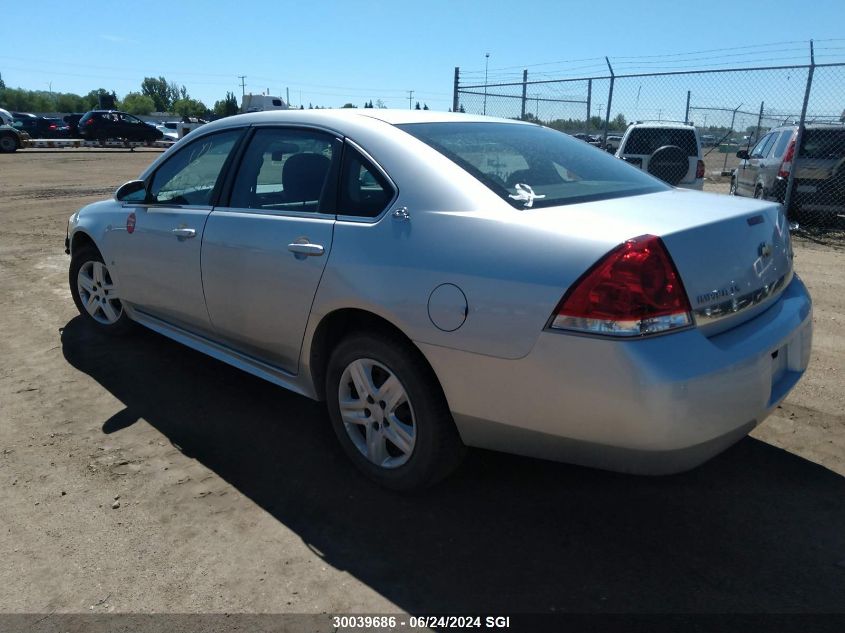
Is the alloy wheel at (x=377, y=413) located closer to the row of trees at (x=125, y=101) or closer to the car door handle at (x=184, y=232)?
the car door handle at (x=184, y=232)

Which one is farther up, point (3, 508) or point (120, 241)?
point (120, 241)

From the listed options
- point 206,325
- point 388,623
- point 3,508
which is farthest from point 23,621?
point 206,325

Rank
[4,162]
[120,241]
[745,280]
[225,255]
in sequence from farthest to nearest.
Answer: [4,162] → [120,241] → [225,255] → [745,280]

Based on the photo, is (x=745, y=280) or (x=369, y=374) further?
(x=369, y=374)

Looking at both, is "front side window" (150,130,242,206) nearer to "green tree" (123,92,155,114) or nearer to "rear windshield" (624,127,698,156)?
"rear windshield" (624,127,698,156)

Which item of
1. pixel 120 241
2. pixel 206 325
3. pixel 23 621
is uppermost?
pixel 120 241

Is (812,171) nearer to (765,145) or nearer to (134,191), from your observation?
(765,145)

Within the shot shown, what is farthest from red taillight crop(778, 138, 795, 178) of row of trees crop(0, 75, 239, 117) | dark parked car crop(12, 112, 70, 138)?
row of trees crop(0, 75, 239, 117)

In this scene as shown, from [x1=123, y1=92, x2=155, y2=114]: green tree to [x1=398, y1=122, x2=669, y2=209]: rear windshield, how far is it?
465 ft

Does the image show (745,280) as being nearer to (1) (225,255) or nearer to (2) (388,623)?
(2) (388,623)

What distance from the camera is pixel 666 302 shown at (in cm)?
222

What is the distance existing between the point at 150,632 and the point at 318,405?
189 centimetres

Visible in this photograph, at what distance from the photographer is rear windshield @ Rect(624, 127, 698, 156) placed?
1083 cm

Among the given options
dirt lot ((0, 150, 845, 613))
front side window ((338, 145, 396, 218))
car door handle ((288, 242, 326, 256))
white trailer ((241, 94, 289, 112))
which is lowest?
dirt lot ((0, 150, 845, 613))
